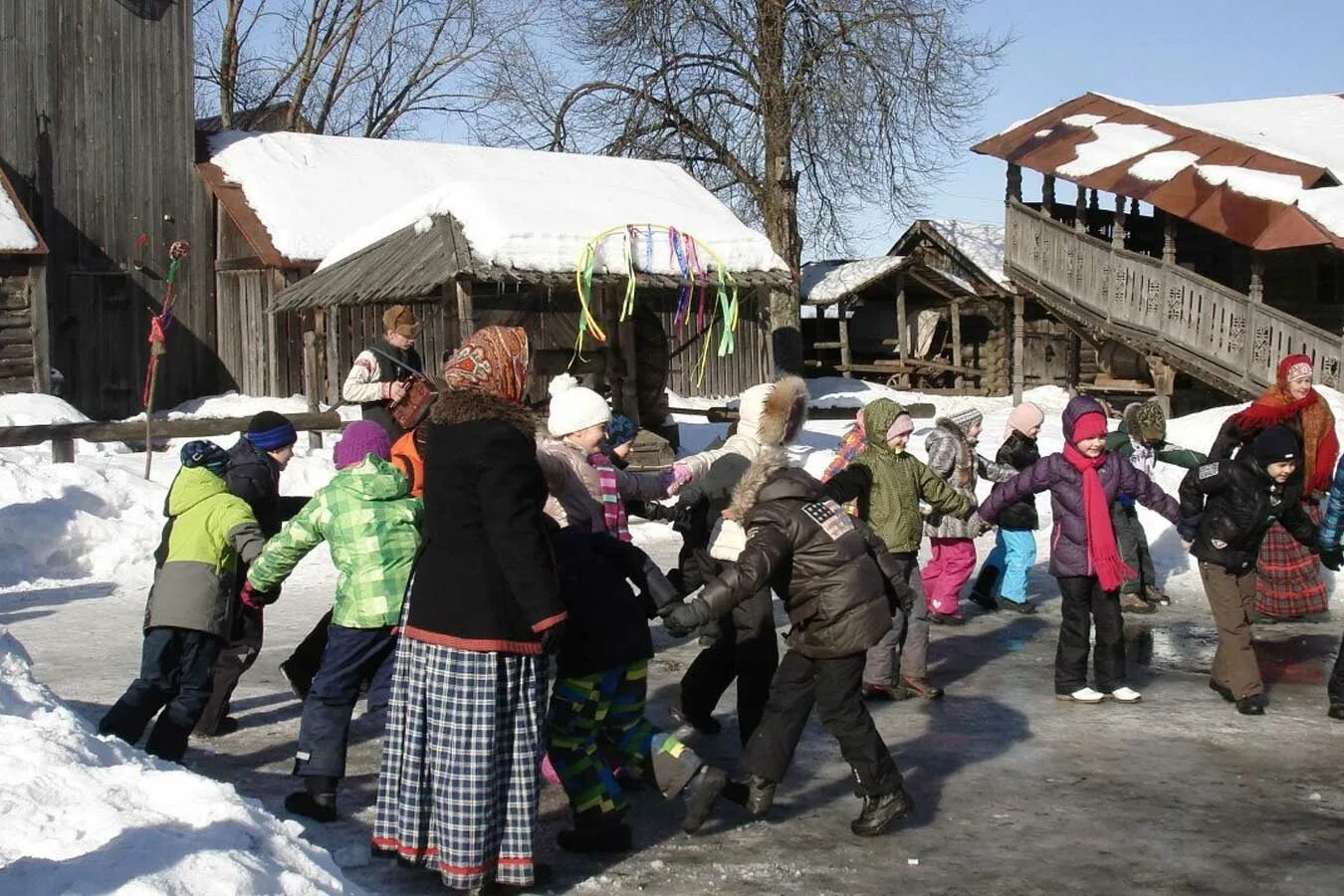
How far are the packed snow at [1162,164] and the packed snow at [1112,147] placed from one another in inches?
16.4

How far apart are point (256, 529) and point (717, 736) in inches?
89.1

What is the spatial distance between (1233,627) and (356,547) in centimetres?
434

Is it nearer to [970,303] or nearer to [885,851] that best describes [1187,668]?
[885,851]

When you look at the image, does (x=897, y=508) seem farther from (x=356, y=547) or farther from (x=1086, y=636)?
(x=356, y=547)

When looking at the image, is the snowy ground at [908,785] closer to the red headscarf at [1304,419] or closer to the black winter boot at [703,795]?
the black winter boot at [703,795]

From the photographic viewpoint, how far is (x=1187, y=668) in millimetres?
8555

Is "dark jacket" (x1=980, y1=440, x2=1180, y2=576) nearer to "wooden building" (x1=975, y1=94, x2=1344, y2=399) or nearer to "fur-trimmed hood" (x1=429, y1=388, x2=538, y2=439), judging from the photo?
"fur-trimmed hood" (x1=429, y1=388, x2=538, y2=439)

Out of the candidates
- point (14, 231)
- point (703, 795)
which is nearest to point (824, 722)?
point (703, 795)

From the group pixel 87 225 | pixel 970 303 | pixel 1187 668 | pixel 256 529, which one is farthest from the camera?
pixel 970 303

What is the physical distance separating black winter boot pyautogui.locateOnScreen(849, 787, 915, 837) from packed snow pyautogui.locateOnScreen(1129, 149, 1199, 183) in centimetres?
1853

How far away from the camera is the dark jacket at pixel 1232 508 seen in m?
7.56

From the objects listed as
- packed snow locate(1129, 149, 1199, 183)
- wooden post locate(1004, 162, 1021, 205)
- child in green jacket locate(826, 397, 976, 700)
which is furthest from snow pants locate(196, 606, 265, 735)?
wooden post locate(1004, 162, 1021, 205)

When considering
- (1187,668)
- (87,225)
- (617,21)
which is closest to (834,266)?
(617,21)

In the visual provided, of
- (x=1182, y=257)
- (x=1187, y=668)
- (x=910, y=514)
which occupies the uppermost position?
(x=1182, y=257)
